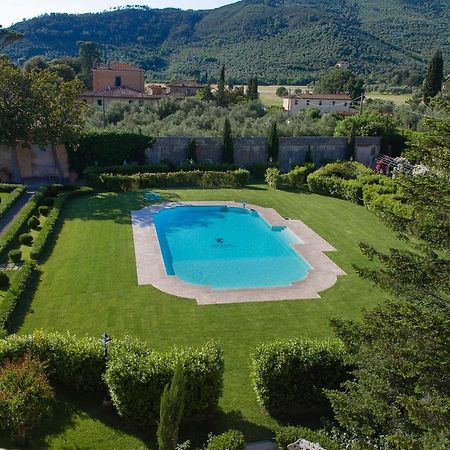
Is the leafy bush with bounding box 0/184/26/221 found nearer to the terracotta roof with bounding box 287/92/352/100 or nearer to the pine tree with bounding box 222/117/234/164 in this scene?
the pine tree with bounding box 222/117/234/164

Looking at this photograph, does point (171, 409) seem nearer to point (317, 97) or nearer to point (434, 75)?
point (434, 75)

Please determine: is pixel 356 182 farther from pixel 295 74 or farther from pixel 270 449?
pixel 295 74

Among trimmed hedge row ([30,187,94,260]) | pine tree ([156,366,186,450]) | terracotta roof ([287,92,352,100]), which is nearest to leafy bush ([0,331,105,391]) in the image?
pine tree ([156,366,186,450])

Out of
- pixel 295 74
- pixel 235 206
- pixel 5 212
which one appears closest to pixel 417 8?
pixel 295 74

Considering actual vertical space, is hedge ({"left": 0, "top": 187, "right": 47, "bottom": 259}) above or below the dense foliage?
below

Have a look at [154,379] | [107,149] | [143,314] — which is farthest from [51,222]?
[154,379]

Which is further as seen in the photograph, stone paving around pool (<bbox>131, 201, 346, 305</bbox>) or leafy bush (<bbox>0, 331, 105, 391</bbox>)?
stone paving around pool (<bbox>131, 201, 346, 305</bbox>)
